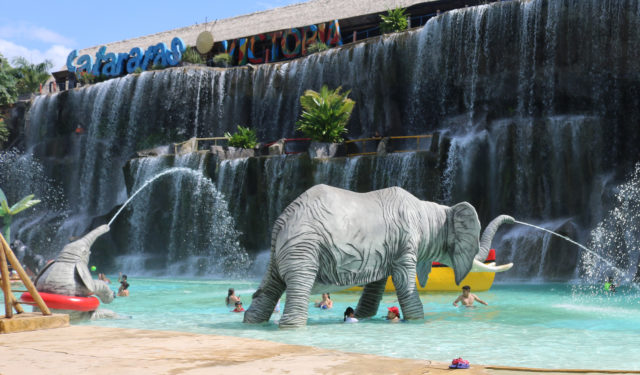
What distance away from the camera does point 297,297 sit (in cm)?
1109

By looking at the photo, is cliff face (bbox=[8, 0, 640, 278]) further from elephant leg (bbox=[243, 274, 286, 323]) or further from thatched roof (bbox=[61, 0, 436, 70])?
elephant leg (bbox=[243, 274, 286, 323])

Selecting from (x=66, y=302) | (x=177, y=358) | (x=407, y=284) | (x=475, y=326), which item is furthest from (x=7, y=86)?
(x=177, y=358)

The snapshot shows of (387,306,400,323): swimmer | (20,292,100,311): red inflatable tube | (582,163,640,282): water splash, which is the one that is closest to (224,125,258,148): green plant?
(582,163,640,282): water splash

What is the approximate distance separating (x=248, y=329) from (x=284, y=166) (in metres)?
17.9

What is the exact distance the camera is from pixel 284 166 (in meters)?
28.8

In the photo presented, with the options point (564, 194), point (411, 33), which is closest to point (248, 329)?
point (564, 194)

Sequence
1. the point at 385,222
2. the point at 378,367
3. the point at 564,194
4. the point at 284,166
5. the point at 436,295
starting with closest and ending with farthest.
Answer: the point at 378,367 → the point at 385,222 → the point at 436,295 → the point at 564,194 → the point at 284,166

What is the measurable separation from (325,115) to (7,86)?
3014 centimetres

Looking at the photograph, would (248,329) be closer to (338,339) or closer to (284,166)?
(338,339)

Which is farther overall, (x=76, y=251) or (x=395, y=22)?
(x=395, y=22)

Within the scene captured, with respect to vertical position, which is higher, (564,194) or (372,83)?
(372,83)

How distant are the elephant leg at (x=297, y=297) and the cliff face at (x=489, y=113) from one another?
1387 cm

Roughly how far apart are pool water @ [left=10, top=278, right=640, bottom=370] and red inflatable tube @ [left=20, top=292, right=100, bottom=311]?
0.36 m

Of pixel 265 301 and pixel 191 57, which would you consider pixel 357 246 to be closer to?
pixel 265 301
